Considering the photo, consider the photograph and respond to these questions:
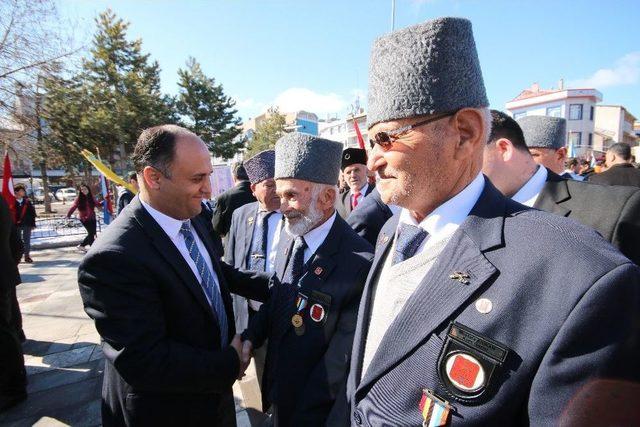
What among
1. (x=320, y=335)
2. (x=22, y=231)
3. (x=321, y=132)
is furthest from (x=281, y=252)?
(x=321, y=132)

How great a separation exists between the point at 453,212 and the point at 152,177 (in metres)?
1.62

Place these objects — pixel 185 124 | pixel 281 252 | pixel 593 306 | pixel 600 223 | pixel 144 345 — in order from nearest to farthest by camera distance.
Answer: pixel 593 306
pixel 144 345
pixel 600 223
pixel 281 252
pixel 185 124

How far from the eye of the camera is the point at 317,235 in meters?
2.16

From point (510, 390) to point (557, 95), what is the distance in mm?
49367

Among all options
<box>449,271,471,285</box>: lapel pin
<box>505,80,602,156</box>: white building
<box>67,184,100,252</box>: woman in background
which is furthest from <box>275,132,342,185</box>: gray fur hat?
<box>505,80,602,156</box>: white building

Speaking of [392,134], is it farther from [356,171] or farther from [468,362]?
[356,171]

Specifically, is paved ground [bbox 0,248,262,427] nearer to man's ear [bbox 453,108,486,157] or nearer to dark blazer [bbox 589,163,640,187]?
man's ear [bbox 453,108,486,157]

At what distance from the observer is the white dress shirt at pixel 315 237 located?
2.12m

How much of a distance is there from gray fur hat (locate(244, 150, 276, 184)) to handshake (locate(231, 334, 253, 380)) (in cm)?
194

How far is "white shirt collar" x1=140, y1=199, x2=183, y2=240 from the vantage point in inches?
75.1

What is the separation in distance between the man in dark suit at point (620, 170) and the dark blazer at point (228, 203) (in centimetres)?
534

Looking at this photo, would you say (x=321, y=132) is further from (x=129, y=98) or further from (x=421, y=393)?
(x=421, y=393)

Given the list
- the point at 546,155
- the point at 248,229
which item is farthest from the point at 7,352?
the point at 546,155

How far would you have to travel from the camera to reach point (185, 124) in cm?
3144
